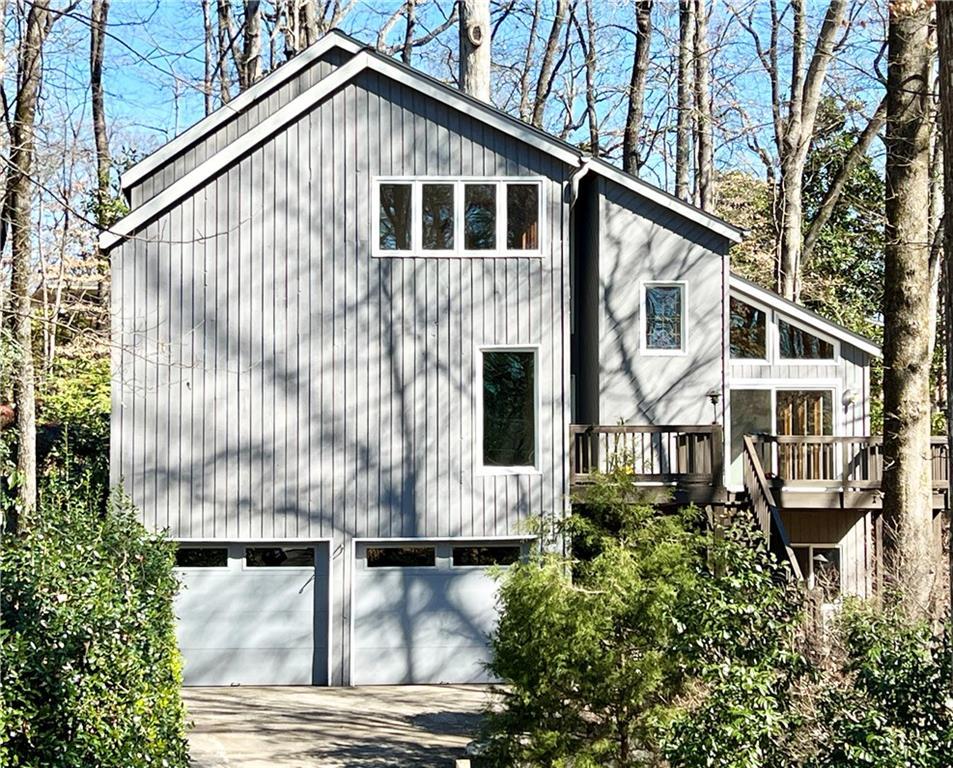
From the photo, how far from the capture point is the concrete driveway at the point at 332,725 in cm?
1469

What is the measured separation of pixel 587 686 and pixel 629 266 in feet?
31.1

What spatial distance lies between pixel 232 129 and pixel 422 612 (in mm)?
8270

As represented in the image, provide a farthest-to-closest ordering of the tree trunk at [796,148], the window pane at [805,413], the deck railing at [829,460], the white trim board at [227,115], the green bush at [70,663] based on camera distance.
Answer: the tree trunk at [796,148] → the window pane at [805,413] → the deck railing at [829,460] → the white trim board at [227,115] → the green bush at [70,663]

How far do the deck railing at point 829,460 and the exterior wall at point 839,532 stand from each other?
121 centimetres

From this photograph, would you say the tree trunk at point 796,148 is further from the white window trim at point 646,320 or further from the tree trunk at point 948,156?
the tree trunk at point 948,156

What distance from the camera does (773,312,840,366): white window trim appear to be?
2275 centimetres

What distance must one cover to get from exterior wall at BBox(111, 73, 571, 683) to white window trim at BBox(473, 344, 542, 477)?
8cm

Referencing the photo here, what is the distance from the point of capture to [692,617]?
10234 millimetres

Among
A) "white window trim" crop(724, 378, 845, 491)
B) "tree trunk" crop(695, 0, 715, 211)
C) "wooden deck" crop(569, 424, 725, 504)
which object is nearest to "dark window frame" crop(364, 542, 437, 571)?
"wooden deck" crop(569, 424, 725, 504)

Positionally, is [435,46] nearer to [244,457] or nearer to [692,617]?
[244,457]

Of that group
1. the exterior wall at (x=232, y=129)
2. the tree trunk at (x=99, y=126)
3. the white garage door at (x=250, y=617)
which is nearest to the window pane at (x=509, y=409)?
the white garage door at (x=250, y=617)

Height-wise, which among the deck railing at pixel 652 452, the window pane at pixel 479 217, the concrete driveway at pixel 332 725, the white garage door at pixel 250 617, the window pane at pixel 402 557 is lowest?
the concrete driveway at pixel 332 725

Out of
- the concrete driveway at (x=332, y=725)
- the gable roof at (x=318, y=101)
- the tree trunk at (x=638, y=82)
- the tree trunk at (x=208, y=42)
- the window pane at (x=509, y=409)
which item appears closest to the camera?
the concrete driveway at (x=332, y=725)

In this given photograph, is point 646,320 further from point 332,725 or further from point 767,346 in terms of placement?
point 332,725
